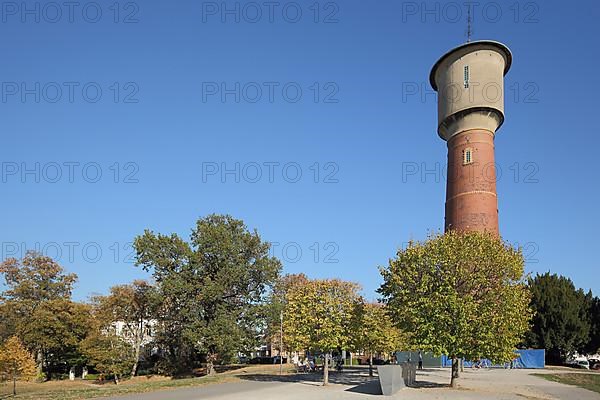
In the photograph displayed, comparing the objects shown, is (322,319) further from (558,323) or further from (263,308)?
(558,323)

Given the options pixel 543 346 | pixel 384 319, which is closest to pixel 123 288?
pixel 384 319

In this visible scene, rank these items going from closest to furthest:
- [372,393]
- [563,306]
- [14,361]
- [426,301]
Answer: [372,393], [426,301], [14,361], [563,306]

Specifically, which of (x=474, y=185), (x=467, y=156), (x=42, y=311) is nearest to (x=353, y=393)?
(x=474, y=185)

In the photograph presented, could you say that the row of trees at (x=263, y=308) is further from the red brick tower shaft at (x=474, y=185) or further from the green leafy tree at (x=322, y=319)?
the red brick tower shaft at (x=474, y=185)

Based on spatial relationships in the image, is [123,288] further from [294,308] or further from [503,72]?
[503,72]

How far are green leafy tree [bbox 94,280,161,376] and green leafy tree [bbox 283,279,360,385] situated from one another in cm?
2323

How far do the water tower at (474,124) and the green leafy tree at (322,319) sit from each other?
61.1 ft

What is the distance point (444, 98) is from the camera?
45688 mm

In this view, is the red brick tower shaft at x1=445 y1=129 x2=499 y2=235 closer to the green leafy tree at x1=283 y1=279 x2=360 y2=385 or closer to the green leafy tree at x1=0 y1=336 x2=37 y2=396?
the green leafy tree at x1=283 y1=279 x2=360 y2=385

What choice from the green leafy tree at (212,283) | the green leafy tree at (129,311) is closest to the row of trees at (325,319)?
the green leafy tree at (212,283)

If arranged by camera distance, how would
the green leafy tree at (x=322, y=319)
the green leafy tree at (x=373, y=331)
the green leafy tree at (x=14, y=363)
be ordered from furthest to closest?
the green leafy tree at (x=14, y=363)
the green leafy tree at (x=373, y=331)
the green leafy tree at (x=322, y=319)

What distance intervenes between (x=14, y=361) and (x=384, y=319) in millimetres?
24722

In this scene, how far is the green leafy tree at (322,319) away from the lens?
90.1ft

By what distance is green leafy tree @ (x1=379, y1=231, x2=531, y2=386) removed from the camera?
25000 mm
